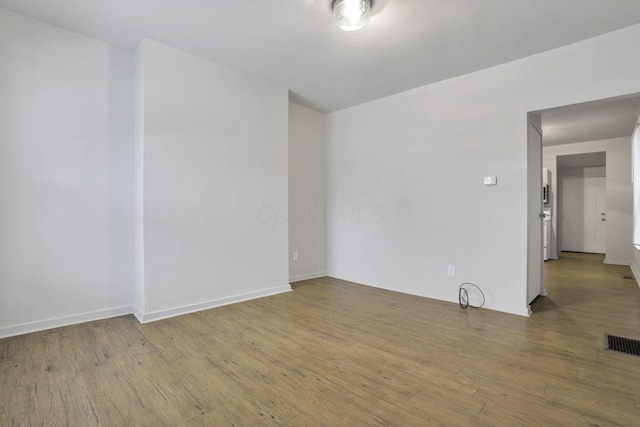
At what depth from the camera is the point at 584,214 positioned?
7.76m

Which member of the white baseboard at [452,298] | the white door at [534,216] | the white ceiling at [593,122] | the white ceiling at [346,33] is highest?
the white ceiling at [346,33]

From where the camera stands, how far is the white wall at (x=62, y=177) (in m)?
2.59

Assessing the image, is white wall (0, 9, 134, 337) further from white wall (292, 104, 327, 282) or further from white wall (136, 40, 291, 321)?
white wall (292, 104, 327, 282)

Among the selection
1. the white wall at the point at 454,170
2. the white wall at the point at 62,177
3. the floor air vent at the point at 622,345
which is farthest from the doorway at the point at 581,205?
the white wall at the point at 62,177

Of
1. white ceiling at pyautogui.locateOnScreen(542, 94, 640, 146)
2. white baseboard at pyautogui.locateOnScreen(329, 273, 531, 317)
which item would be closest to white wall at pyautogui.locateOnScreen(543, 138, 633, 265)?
white ceiling at pyautogui.locateOnScreen(542, 94, 640, 146)

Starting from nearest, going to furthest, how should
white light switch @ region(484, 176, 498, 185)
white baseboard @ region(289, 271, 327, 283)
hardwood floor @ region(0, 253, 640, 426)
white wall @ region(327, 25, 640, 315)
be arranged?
hardwood floor @ region(0, 253, 640, 426)
white wall @ region(327, 25, 640, 315)
white light switch @ region(484, 176, 498, 185)
white baseboard @ region(289, 271, 327, 283)

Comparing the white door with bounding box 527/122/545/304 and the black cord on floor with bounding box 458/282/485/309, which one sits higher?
the white door with bounding box 527/122/545/304

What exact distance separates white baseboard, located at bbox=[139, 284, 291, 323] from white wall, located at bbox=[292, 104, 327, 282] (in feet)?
2.38

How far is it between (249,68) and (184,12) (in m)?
1.05

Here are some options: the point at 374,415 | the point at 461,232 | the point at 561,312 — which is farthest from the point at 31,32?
the point at 561,312

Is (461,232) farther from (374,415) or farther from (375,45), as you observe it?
(374,415)

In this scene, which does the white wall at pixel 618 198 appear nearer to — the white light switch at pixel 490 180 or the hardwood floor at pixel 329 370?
the hardwood floor at pixel 329 370

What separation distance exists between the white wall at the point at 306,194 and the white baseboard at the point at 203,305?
2.38ft

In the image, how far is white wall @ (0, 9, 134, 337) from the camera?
259cm
